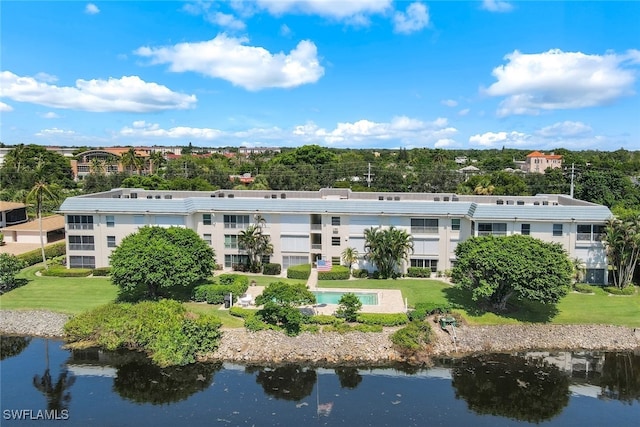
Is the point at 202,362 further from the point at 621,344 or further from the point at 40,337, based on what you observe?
the point at 621,344

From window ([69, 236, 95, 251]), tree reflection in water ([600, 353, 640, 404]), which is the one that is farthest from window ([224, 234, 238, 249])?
tree reflection in water ([600, 353, 640, 404])

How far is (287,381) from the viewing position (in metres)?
30.3

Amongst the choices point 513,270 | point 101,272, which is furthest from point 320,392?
point 101,272

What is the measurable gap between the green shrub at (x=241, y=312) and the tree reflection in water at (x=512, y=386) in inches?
608

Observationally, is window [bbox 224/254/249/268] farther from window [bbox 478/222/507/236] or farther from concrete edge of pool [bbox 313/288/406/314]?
window [bbox 478/222/507/236]

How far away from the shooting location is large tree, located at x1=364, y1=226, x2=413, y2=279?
45000 millimetres

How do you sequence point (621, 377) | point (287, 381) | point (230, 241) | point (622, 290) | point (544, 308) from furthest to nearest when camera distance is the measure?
1. point (230, 241)
2. point (622, 290)
3. point (544, 308)
4. point (621, 377)
5. point (287, 381)

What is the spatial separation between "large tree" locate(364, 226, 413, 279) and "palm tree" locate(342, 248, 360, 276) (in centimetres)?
158

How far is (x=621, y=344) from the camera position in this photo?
34.5m

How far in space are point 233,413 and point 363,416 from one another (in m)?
7.18

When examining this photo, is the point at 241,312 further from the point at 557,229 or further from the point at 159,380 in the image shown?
the point at 557,229

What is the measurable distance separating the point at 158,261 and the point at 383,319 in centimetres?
1781

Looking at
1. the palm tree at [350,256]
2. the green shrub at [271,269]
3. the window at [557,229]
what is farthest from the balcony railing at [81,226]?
the window at [557,229]

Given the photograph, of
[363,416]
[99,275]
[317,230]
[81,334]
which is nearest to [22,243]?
[99,275]
